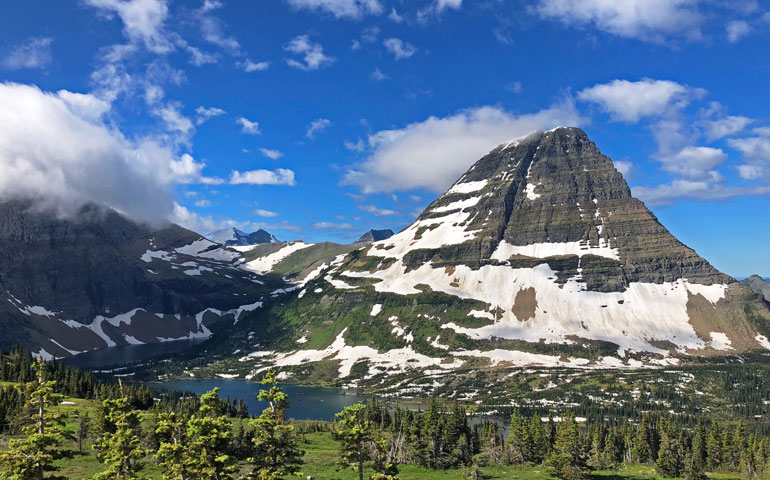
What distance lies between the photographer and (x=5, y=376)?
167 metres

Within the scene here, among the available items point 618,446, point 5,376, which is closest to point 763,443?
point 618,446

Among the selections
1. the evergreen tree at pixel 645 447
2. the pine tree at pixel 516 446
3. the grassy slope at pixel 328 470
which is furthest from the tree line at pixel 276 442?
the grassy slope at pixel 328 470

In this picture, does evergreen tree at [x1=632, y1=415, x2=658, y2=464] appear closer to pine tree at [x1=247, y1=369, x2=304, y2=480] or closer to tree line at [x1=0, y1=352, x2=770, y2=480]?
tree line at [x1=0, y1=352, x2=770, y2=480]

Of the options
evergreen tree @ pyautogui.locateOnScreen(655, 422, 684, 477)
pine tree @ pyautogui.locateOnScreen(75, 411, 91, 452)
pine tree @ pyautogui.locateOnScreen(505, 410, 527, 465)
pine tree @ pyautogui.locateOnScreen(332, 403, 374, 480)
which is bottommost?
evergreen tree @ pyautogui.locateOnScreen(655, 422, 684, 477)

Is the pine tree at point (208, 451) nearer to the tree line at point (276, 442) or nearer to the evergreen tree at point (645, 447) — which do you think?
the tree line at point (276, 442)

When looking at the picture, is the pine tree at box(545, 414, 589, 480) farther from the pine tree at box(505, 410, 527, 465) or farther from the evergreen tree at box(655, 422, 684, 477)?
the evergreen tree at box(655, 422, 684, 477)

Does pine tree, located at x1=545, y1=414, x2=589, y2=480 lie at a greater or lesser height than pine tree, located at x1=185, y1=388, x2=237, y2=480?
lesser

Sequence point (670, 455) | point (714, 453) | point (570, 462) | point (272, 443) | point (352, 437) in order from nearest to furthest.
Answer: point (272, 443) → point (352, 437) → point (570, 462) → point (670, 455) → point (714, 453)

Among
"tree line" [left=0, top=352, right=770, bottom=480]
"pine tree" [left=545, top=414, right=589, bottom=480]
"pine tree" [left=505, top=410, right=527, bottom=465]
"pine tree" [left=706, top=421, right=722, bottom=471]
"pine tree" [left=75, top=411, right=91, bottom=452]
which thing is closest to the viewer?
"tree line" [left=0, top=352, right=770, bottom=480]

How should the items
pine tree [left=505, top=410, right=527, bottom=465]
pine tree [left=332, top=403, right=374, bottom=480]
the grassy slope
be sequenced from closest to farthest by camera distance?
pine tree [left=332, top=403, right=374, bottom=480], the grassy slope, pine tree [left=505, top=410, right=527, bottom=465]

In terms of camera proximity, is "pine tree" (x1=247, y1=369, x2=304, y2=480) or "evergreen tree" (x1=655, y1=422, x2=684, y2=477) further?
"evergreen tree" (x1=655, y1=422, x2=684, y2=477)

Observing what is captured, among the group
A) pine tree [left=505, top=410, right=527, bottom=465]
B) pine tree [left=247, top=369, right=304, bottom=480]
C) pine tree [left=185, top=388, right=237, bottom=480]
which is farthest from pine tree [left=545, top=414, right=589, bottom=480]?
pine tree [left=185, top=388, right=237, bottom=480]

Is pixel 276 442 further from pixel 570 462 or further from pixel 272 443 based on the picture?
pixel 570 462

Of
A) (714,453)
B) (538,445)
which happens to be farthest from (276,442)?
(714,453)
